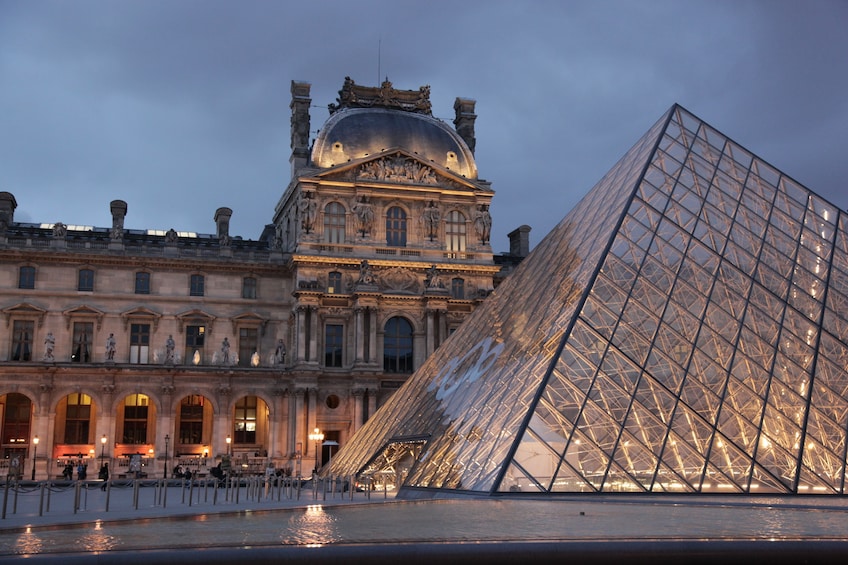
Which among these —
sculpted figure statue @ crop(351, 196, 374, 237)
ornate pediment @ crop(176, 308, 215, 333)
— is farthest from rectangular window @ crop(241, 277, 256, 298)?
sculpted figure statue @ crop(351, 196, 374, 237)

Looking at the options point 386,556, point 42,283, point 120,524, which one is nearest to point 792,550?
point 386,556

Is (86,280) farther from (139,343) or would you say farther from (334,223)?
(334,223)

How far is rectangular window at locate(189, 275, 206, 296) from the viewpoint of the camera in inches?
1806

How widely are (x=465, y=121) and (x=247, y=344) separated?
17.7 metres

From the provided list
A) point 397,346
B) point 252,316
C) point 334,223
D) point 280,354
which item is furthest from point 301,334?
point 334,223

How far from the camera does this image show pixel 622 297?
65.6 ft

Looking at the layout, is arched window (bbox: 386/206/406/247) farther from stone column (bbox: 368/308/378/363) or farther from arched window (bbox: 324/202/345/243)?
stone column (bbox: 368/308/378/363)

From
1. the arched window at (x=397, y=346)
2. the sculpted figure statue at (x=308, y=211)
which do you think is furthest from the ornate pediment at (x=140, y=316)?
the arched window at (x=397, y=346)

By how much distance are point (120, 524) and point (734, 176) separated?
728 inches

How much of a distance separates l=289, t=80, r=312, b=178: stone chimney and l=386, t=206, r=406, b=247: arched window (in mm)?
5393

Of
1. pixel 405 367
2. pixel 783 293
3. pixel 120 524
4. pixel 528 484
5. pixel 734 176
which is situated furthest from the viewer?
pixel 405 367

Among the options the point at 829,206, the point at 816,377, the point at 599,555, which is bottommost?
the point at 599,555

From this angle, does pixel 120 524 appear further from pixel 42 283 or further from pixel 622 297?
pixel 42 283

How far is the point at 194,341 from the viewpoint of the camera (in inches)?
1788
